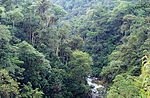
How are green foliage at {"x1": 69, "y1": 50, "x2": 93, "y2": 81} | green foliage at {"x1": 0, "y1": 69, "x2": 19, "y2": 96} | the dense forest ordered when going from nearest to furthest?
green foliage at {"x1": 0, "y1": 69, "x2": 19, "y2": 96} < the dense forest < green foliage at {"x1": 69, "y1": 50, "x2": 93, "y2": 81}

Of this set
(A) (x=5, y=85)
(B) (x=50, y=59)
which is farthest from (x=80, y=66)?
(A) (x=5, y=85)

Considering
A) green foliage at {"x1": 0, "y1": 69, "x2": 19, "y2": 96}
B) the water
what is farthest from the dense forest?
the water

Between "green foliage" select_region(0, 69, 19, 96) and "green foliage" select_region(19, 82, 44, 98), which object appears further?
"green foliage" select_region(19, 82, 44, 98)

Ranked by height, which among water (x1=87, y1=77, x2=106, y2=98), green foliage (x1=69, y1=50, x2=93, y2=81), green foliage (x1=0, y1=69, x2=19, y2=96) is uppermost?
green foliage (x1=0, y1=69, x2=19, y2=96)

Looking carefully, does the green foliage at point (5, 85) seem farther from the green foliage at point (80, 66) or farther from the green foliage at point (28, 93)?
the green foliage at point (80, 66)

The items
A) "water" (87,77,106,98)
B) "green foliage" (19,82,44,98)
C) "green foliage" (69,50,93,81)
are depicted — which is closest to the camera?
"green foliage" (19,82,44,98)

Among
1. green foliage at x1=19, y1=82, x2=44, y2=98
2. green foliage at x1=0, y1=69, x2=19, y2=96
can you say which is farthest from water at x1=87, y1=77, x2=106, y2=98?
green foliage at x1=0, y1=69, x2=19, y2=96

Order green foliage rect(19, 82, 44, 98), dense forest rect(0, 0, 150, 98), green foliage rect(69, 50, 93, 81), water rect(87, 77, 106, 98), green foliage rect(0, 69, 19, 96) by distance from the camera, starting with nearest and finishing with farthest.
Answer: green foliage rect(0, 69, 19, 96)
dense forest rect(0, 0, 150, 98)
green foliage rect(19, 82, 44, 98)
green foliage rect(69, 50, 93, 81)
water rect(87, 77, 106, 98)

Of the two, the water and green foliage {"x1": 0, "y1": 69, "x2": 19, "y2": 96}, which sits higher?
green foliage {"x1": 0, "y1": 69, "x2": 19, "y2": 96}

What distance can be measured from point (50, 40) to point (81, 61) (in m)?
3.83

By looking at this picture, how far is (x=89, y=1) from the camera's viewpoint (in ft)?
139

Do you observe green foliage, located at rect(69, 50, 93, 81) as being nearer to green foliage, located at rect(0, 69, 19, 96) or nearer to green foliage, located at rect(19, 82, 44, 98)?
green foliage, located at rect(19, 82, 44, 98)

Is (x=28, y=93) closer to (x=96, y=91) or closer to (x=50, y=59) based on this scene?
(x=50, y=59)

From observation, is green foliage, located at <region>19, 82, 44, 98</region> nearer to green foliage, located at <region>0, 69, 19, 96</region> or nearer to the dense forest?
the dense forest
